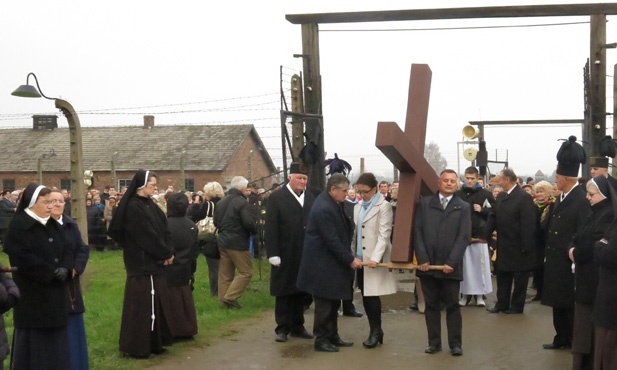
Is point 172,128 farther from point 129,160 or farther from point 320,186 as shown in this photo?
point 320,186

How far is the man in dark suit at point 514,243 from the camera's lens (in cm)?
1216

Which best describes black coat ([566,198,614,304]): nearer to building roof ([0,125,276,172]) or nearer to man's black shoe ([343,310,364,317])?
man's black shoe ([343,310,364,317])

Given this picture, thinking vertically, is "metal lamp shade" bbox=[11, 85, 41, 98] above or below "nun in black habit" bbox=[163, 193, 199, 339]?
above

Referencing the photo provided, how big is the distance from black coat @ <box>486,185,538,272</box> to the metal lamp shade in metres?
6.67

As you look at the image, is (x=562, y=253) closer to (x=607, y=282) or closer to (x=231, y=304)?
(x=607, y=282)

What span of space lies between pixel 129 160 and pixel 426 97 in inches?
1693

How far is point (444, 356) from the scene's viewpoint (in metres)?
9.30

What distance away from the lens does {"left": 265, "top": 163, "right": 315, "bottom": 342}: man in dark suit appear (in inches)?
413

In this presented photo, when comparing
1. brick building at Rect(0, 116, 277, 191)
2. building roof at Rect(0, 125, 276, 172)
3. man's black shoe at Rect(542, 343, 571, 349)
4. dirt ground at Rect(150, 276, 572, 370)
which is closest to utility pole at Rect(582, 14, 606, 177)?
dirt ground at Rect(150, 276, 572, 370)

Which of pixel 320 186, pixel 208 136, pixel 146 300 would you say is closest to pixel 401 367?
pixel 146 300

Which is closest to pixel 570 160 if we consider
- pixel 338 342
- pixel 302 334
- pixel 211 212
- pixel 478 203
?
pixel 338 342

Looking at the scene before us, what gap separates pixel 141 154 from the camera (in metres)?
51.4

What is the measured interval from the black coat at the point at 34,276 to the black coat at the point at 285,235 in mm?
3477

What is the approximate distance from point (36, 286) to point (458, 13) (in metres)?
8.67
